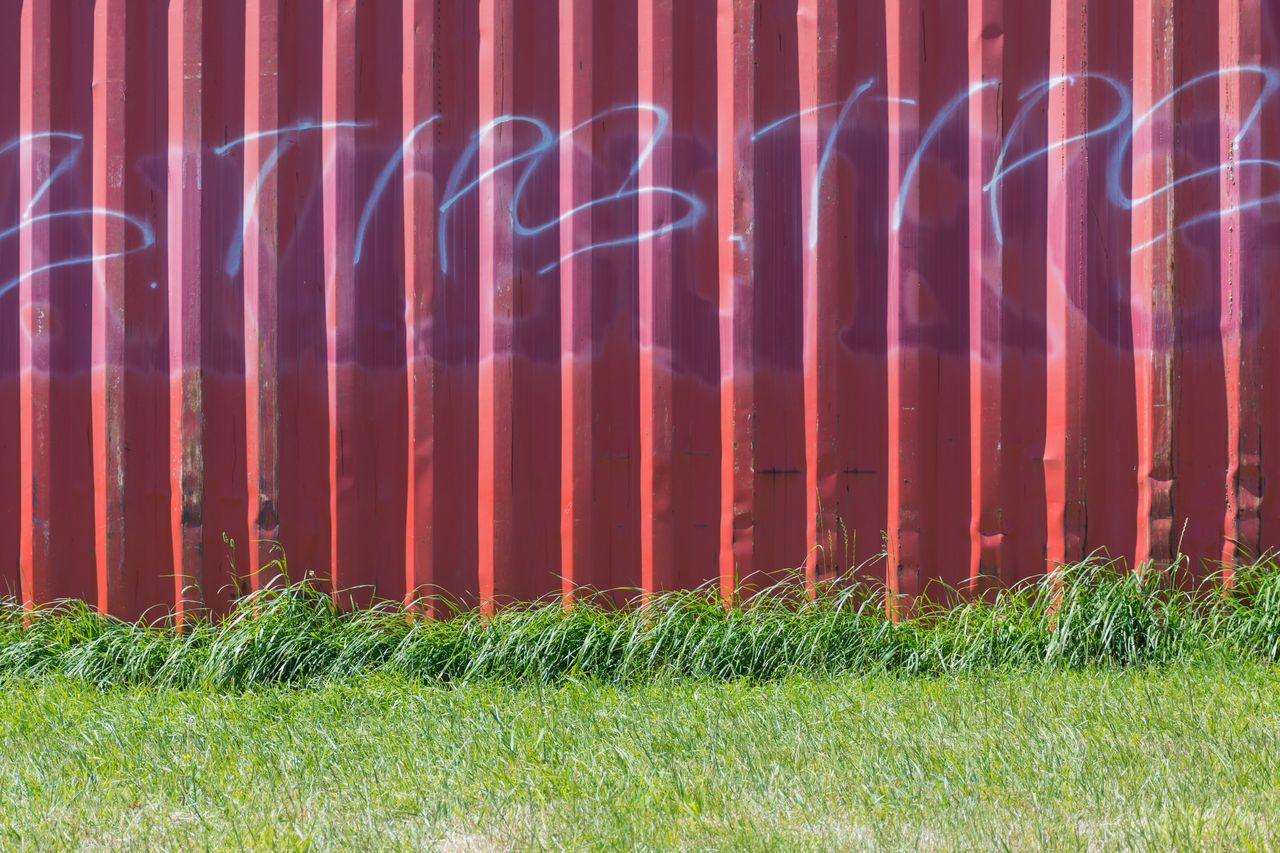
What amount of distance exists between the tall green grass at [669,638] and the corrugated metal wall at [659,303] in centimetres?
14

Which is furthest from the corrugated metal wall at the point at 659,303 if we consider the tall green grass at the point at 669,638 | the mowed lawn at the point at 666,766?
the mowed lawn at the point at 666,766

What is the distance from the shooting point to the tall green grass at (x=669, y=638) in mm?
3752

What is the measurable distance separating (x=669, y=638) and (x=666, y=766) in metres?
1.18

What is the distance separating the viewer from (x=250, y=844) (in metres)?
2.23

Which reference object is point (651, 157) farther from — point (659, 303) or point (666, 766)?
point (666, 766)

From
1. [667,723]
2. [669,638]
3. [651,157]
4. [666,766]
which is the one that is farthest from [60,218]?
[666,766]

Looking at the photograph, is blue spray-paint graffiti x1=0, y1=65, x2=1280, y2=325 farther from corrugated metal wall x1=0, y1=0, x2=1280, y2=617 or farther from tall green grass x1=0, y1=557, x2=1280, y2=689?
tall green grass x1=0, y1=557, x2=1280, y2=689

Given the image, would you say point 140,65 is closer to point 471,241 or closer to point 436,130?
point 436,130

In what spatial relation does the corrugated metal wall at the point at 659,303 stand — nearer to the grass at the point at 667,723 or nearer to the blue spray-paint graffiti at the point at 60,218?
the blue spray-paint graffiti at the point at 60,218

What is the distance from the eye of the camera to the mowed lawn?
225 cm

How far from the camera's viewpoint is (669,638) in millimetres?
3822

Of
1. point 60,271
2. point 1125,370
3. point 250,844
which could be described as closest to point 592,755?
point 250,844

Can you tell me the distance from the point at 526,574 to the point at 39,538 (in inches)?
75.5

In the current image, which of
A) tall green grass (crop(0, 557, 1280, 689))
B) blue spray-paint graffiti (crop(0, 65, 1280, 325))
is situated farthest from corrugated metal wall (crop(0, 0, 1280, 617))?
tall green grass (crop(0, 557, 1280, 689))
